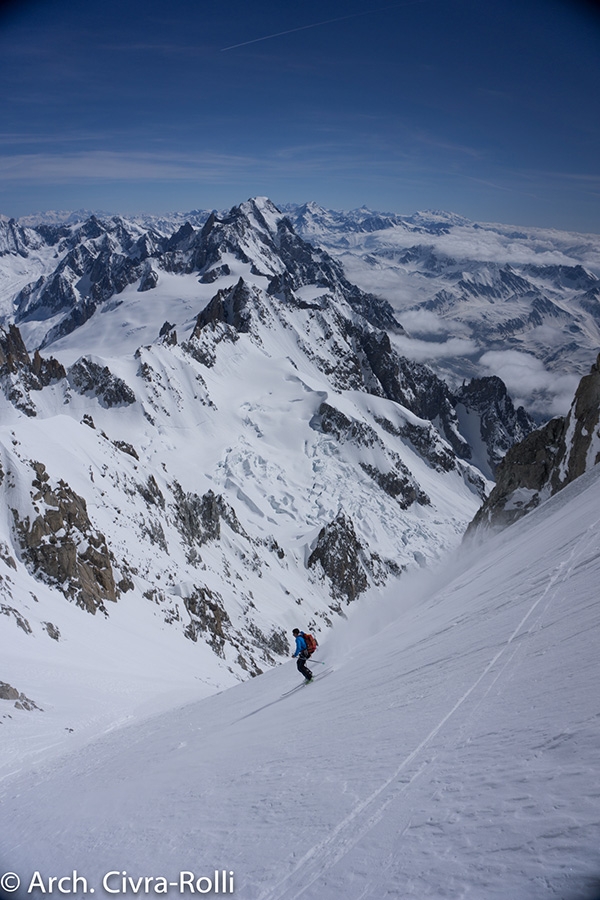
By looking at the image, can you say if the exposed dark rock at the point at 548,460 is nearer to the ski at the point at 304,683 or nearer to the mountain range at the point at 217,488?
the mountain range at the point at 217,488

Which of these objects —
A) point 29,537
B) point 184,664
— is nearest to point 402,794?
point 184,664

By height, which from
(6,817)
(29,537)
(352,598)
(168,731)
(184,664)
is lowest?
(352,598)

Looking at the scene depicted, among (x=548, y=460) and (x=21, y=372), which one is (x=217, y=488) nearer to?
(x=21, y=372)

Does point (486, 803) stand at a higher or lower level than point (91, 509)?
lower


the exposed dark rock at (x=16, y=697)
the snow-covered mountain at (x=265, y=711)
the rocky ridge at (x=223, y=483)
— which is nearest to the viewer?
the snow-covered mountain at (x=265, y=711)

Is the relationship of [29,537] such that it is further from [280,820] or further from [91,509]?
[280,820]

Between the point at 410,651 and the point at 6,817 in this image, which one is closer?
the point at 6,817

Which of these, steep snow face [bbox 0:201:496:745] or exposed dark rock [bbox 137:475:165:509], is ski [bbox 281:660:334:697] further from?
exposed dark rock [bbox 137:475:165:509]

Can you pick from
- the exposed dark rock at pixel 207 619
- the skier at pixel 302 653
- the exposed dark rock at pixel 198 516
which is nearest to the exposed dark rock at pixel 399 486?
the exposed dark rock at pixel 198 516
